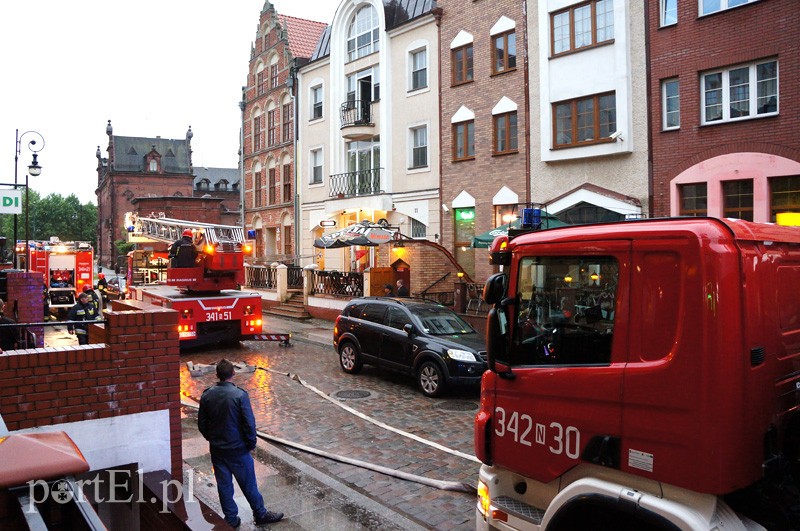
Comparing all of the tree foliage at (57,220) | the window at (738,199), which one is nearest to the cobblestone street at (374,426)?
the window at (738,199)

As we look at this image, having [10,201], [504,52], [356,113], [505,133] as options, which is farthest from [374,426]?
[356,113]

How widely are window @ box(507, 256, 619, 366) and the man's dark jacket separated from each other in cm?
272

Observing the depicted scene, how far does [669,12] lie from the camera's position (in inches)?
A: 656

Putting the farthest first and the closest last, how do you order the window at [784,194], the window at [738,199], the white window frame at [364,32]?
the white window frame at [364,32], the window at [738,199], the window at [784,194]

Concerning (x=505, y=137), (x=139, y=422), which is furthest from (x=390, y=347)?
(x=505, y=137)

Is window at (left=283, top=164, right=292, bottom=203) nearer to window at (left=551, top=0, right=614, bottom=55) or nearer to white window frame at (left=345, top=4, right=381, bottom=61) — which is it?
white window frame at (left=345, top=4, right=381, bottom=61)

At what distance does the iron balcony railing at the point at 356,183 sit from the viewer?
26406mm

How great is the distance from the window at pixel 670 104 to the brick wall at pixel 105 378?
49.8 feet

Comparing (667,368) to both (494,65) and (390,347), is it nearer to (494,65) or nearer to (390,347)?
(390,347)

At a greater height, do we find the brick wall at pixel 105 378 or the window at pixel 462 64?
the window at pixel 462 64

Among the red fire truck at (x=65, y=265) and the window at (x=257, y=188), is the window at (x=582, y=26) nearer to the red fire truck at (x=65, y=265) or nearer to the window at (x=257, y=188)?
the window at (x=257, y=188)

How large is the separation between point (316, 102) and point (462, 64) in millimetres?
10386

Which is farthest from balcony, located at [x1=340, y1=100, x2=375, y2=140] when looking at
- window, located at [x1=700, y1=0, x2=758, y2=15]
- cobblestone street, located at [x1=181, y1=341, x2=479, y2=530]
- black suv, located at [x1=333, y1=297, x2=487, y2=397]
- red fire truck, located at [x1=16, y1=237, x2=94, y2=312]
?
window, located at [x1=700, y1=0, x2=758, y2=15]

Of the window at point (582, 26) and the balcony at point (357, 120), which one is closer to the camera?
the window at point (582, 26)
